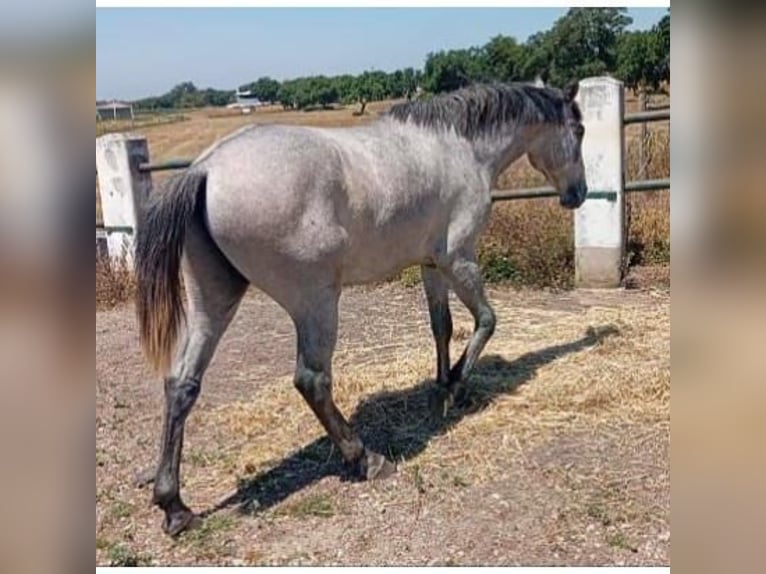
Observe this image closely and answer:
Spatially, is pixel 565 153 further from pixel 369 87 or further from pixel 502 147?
pixel 369 87

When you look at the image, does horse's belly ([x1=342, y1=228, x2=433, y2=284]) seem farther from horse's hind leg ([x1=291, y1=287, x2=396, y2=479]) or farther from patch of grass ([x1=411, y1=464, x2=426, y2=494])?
patch of grass ([x1=411, y1=464, x2=426, y2=494])

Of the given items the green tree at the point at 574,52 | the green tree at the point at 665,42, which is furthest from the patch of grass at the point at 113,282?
the green tree at the point at 574,52

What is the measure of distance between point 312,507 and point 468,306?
4.03 feet

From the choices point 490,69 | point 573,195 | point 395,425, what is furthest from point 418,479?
point 490,69

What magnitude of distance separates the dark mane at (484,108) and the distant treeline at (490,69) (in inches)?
124

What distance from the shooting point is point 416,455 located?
3.14m

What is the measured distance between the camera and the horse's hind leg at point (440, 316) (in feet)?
12.0

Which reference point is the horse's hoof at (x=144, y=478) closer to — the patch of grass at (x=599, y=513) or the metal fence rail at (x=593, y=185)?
the patch of grass at (x=599, y=513)

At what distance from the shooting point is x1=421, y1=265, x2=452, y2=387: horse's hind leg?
12.0ft

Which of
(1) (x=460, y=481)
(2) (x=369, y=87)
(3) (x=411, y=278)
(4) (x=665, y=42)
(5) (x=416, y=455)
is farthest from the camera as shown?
(2) (x=369, y=87)

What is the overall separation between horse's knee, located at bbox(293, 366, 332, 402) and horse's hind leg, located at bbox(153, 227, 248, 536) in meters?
0.32

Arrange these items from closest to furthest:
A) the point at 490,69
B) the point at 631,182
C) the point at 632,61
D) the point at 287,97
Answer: the point at 631,182 < the point at 287,97 < the point at 632,61 < the point at 490,69

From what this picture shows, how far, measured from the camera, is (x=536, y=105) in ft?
12.1
